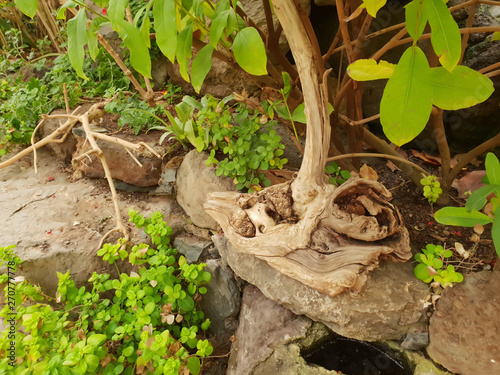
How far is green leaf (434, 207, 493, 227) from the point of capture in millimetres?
1316

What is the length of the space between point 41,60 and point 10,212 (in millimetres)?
1974

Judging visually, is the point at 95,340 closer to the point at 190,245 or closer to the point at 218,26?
the point at 190,245

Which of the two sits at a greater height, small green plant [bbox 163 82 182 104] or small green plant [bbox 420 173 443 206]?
small green plant [bbox 163 82 182 104]

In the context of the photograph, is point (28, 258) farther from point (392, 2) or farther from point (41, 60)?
point (392, 2)

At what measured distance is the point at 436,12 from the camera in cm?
76

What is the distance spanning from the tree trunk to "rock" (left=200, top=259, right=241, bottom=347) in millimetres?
548

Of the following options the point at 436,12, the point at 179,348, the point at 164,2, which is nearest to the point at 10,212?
the point at 179,348

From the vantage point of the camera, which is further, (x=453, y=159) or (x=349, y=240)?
(x=453, y=159)

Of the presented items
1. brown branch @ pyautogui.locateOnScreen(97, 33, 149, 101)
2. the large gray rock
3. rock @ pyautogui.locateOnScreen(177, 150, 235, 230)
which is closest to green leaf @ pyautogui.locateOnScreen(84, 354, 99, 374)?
the large gray rock

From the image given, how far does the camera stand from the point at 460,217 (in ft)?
4.44

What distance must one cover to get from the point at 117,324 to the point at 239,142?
1.27 m

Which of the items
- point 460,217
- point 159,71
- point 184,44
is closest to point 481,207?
point 460,217

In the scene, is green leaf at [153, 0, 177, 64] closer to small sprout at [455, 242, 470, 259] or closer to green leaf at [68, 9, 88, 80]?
green leaf at [68, 9, 88, 80]

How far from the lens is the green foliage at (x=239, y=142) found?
2018 mm
